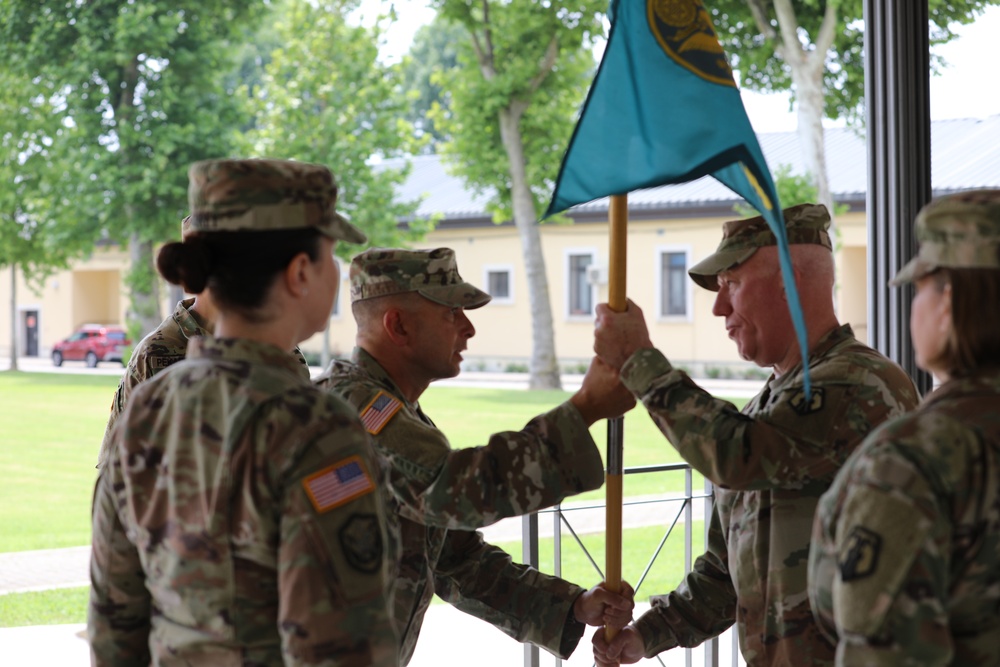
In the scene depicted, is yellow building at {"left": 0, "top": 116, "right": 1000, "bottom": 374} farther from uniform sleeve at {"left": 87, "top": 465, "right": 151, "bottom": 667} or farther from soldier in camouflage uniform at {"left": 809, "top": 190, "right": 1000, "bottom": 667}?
uniform sleeve at {"left": 87, "top": 465, "right": 151, "bottom": 667}

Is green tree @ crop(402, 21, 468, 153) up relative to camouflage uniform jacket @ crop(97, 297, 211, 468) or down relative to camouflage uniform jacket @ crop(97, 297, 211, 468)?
up

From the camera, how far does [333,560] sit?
4.83 ft

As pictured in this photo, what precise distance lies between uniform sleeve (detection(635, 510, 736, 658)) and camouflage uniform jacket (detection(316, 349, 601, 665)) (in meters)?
0.18

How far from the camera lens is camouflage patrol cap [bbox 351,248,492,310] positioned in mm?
2312

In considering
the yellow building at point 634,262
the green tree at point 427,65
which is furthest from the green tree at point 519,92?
the green tree at point 427,65

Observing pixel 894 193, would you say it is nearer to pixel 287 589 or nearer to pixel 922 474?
pixel 922 474

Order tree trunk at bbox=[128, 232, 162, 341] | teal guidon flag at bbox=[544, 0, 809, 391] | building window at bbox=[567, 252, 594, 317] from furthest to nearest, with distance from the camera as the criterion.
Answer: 1. building window at bbox=[567, 252, 594, 317]
2. tree trunk at bbox=[128, 232, 162, 341]
3. teal guidon flag at bbox=[544, 0, 809, 391]

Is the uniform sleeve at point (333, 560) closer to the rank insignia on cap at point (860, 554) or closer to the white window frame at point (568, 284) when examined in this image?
the rank insignia on cap at point (860, 554)

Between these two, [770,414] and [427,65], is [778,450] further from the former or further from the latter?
[427,65]

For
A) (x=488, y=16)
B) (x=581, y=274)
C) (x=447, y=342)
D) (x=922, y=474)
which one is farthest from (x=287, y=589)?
(x=581, y=274)

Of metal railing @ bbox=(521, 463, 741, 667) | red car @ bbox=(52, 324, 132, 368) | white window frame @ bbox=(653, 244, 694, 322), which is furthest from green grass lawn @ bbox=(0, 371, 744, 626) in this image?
red car @ bbox=(52, 324, 132, 368)

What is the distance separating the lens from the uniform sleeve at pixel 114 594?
5.48 feet

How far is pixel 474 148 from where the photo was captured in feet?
57.6

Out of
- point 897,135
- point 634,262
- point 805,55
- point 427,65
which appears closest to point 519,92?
point 805,55
